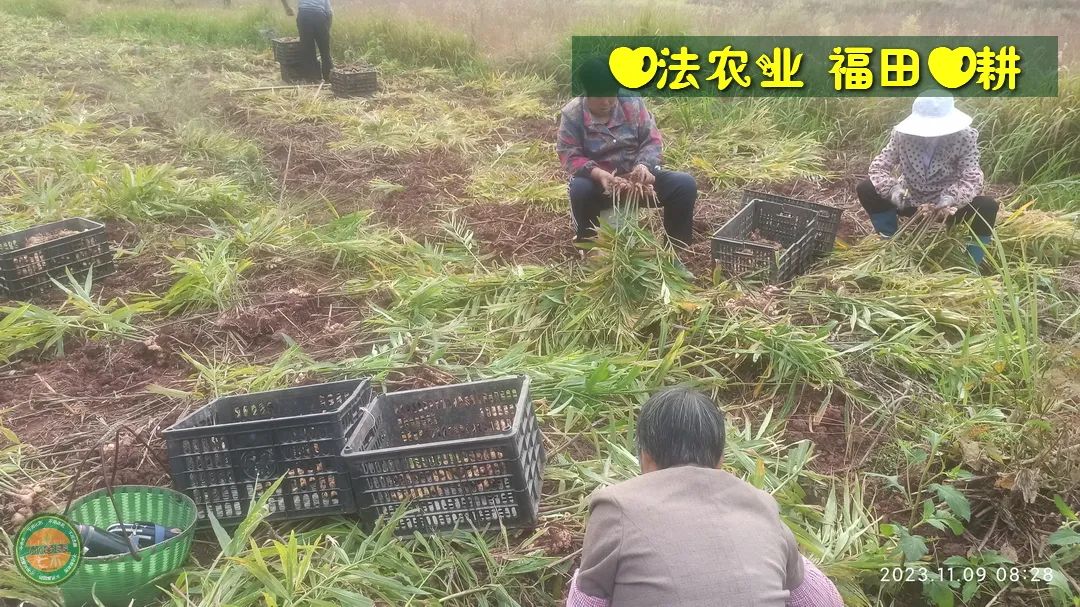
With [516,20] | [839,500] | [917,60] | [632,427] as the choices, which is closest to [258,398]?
[632,427]

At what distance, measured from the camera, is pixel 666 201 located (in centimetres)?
374

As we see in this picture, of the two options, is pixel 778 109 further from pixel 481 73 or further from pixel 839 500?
pixel 839 500

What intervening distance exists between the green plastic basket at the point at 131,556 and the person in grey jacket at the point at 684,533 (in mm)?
1098

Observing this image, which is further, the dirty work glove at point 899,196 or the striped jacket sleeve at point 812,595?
the dirty work glove at point 899,196

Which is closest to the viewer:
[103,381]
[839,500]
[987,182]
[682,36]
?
[839,500]

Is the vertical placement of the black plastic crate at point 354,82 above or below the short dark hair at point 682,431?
above

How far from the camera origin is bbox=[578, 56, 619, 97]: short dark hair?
11.8 feet

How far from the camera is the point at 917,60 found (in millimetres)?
6223

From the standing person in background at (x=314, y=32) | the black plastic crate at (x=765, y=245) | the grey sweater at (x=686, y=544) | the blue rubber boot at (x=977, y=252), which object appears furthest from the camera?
the standing person in background at (x=314, y=32)

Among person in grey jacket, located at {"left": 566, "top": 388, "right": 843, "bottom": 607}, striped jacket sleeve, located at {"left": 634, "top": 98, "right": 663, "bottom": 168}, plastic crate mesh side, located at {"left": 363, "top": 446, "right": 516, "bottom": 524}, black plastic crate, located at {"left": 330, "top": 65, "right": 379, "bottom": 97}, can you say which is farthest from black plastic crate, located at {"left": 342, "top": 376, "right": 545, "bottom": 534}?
black plastic crate, located at {"left": 330, "top": 65, "right": 379, "bottom": 97}

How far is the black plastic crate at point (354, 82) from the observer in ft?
25.4

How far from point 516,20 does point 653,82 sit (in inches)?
126

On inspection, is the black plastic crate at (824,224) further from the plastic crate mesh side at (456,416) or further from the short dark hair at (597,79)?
the plastic crate mesh side at (456,416)
